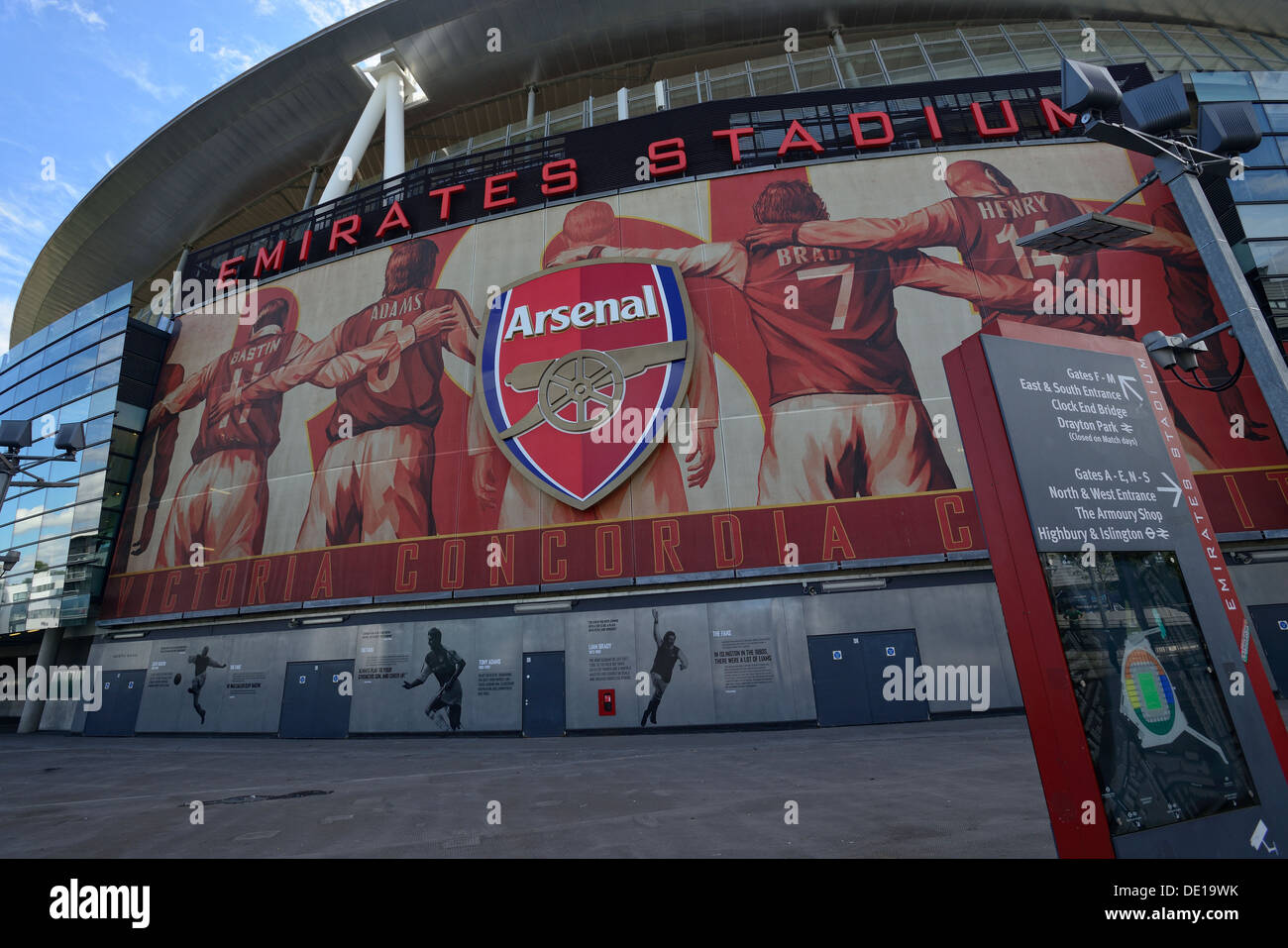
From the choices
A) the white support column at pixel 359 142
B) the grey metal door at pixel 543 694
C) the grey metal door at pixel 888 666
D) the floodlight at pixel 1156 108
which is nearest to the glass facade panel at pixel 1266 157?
the grey metal door at pixel 888 666

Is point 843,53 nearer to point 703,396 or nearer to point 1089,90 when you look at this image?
point 703,396

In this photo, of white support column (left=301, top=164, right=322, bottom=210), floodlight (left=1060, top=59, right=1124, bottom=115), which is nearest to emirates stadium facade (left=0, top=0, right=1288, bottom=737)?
white support column (left=301, top=164, right=322, bottom=210)

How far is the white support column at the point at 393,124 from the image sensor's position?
27.9 meters

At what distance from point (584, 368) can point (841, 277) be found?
8726mm

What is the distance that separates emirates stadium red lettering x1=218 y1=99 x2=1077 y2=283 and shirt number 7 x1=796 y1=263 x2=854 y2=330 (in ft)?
16.7

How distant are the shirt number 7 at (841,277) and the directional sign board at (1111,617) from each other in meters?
15.1

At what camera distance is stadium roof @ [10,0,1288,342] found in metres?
28.6

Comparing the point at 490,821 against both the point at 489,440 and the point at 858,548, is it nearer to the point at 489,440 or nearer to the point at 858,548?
the point at 858,548

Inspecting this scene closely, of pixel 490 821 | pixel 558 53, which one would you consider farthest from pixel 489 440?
pixel 558 53

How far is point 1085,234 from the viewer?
220 inches

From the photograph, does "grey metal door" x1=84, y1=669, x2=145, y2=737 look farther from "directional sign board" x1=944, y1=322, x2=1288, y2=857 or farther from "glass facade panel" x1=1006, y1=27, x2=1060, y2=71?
"glass facade panel" x1=1006, y1=27, x2=1060, y2=71

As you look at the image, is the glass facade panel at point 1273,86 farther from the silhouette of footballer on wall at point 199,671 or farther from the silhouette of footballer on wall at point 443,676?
the silhouette of footballer on wall at point 199,671

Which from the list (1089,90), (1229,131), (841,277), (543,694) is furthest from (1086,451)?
(841,277)

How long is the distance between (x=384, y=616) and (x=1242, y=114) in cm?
2048
